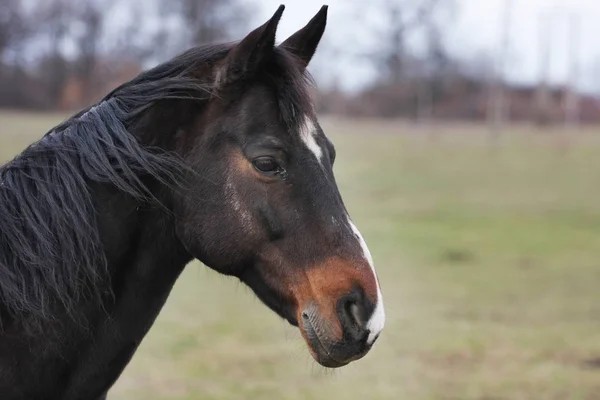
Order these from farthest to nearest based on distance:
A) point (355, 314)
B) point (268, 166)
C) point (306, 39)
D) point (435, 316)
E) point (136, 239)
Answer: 1. point (435, 316)
2. point (306, 39)
3. point (136, 239)
4. point (268, 166)
5. point (355, 314)

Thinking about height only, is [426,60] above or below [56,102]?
below

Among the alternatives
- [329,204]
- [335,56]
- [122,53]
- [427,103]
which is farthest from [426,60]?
[329,204]

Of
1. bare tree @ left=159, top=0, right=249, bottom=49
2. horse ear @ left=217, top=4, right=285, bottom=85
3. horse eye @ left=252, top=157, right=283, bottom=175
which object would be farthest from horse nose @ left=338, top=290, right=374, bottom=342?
bare tree @ left=159, top=0, right=249, bottom=49

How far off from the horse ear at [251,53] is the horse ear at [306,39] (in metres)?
0.23

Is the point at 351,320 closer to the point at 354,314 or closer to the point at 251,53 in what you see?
the point at 354,314

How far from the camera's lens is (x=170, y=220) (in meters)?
2.36

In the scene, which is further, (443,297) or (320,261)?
(443,297)

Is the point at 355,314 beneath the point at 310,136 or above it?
beneath

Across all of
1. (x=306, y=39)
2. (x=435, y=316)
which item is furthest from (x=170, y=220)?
(x=435, y=316)

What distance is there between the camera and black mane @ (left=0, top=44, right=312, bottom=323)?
2.22 metres

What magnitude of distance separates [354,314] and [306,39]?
98 cm

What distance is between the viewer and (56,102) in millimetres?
15219

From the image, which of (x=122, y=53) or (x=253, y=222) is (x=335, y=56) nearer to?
(x=122, y=53)

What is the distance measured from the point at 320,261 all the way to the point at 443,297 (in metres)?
7.53
